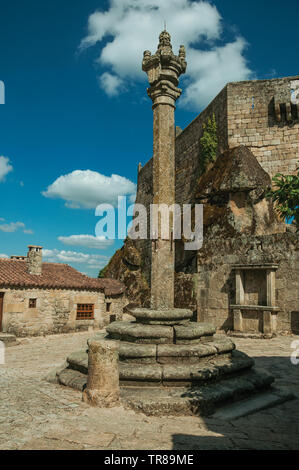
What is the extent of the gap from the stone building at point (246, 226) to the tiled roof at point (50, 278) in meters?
5.06

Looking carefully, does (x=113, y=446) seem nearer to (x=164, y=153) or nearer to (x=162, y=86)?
(x=164, y=153)

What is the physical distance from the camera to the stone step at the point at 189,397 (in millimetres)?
4086

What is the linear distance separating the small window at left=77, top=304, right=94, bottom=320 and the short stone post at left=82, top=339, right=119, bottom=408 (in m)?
13.3

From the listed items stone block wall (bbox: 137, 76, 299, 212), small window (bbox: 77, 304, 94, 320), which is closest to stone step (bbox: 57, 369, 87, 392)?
small window (bbox: 77, 304, 94, 320)

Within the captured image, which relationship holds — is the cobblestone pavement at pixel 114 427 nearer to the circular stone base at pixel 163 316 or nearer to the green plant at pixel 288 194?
the circular stone base at pixel 163 316

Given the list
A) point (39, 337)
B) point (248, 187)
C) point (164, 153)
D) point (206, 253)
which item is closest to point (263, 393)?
point (164, 153)

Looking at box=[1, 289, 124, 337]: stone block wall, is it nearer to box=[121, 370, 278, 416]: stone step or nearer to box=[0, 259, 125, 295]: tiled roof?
box=[0, 259, 125, 295]: tiled roof

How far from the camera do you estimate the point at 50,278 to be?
16.8 m

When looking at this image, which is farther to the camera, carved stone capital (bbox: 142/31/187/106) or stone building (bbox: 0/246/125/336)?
stone building (bbox: 0/246/125/336)

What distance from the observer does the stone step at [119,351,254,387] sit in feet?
15.2

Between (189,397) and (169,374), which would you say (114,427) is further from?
(169,374)

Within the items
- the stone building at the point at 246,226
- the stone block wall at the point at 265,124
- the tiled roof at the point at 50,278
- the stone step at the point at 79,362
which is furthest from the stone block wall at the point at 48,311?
the stone block wall at the point at 265,124

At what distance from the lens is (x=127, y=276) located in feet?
77.5
